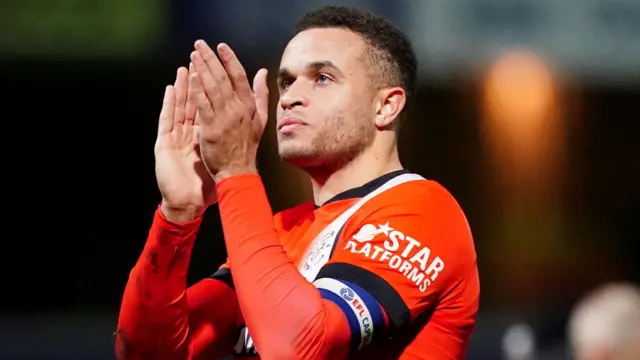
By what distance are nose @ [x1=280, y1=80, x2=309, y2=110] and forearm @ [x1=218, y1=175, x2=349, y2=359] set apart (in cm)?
46

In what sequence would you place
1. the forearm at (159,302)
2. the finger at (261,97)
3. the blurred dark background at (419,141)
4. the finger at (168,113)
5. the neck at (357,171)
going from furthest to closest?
1. the blurred dark background at (419,141)
2. the finger at (168,113)
3. the neck at (357,171)
4. the forearm at (159,302)
5. the finger at (261,97)

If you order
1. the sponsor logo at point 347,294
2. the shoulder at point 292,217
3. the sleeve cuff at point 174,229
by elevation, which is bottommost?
the sponsor logo at point 347,294

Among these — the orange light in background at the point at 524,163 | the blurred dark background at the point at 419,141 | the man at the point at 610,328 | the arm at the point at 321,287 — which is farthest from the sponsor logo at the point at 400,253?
the orange light in background at the point at 524,163

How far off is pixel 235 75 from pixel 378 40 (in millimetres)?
602

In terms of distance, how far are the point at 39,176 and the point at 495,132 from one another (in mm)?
2883

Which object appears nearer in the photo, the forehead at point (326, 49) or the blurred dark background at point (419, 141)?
the forehead at point (326, 49)

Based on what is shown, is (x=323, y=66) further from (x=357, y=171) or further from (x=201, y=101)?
(x=201, y=101)

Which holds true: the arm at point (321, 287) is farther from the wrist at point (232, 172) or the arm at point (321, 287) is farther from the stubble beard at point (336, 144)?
the stubble beard at point (336, 144)

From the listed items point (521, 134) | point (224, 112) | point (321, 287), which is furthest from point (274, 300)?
point (521, 134)

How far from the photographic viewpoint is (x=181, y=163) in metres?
3.00

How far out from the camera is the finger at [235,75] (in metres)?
2.56

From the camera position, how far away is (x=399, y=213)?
8.56ft

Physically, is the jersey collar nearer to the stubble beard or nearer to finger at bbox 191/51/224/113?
the stubble beard

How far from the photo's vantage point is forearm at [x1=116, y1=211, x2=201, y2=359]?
2.84 metres
